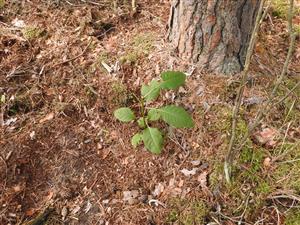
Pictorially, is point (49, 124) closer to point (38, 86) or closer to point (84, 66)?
point (38, 86)

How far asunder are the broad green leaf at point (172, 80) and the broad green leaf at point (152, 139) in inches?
12.1

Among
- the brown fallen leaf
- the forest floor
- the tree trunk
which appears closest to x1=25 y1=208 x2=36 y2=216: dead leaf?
the forest floor

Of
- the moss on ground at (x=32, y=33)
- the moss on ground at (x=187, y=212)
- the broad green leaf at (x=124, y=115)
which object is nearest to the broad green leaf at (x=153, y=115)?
the broad green leaf at (x=124, y=115)

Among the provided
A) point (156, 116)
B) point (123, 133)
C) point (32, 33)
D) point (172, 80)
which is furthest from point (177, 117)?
point (32, 33)

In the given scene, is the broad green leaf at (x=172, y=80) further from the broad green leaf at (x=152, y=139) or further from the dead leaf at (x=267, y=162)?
the dead leaf at (x=267, y=162)

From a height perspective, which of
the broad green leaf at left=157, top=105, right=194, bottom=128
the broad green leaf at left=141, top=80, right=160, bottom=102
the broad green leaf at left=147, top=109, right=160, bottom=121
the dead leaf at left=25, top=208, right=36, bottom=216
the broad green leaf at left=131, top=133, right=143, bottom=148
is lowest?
the dead leaf at left=25, top=208, right=36, bottom=216

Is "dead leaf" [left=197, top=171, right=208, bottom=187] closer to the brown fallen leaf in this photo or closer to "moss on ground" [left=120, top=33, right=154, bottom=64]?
"moss on ground" [left=120, top=33, right=154, bottom=64]

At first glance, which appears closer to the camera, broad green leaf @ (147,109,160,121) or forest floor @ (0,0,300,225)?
forest floor @ (0,0,300,225)

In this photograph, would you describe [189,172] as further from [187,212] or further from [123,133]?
[123,133]

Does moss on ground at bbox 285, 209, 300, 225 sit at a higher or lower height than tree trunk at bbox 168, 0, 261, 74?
lower

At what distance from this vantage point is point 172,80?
2396mm

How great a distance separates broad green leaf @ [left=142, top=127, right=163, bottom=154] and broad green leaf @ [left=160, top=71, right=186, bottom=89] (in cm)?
31

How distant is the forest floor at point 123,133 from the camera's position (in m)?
2.25

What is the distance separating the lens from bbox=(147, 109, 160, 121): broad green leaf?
240 cm
